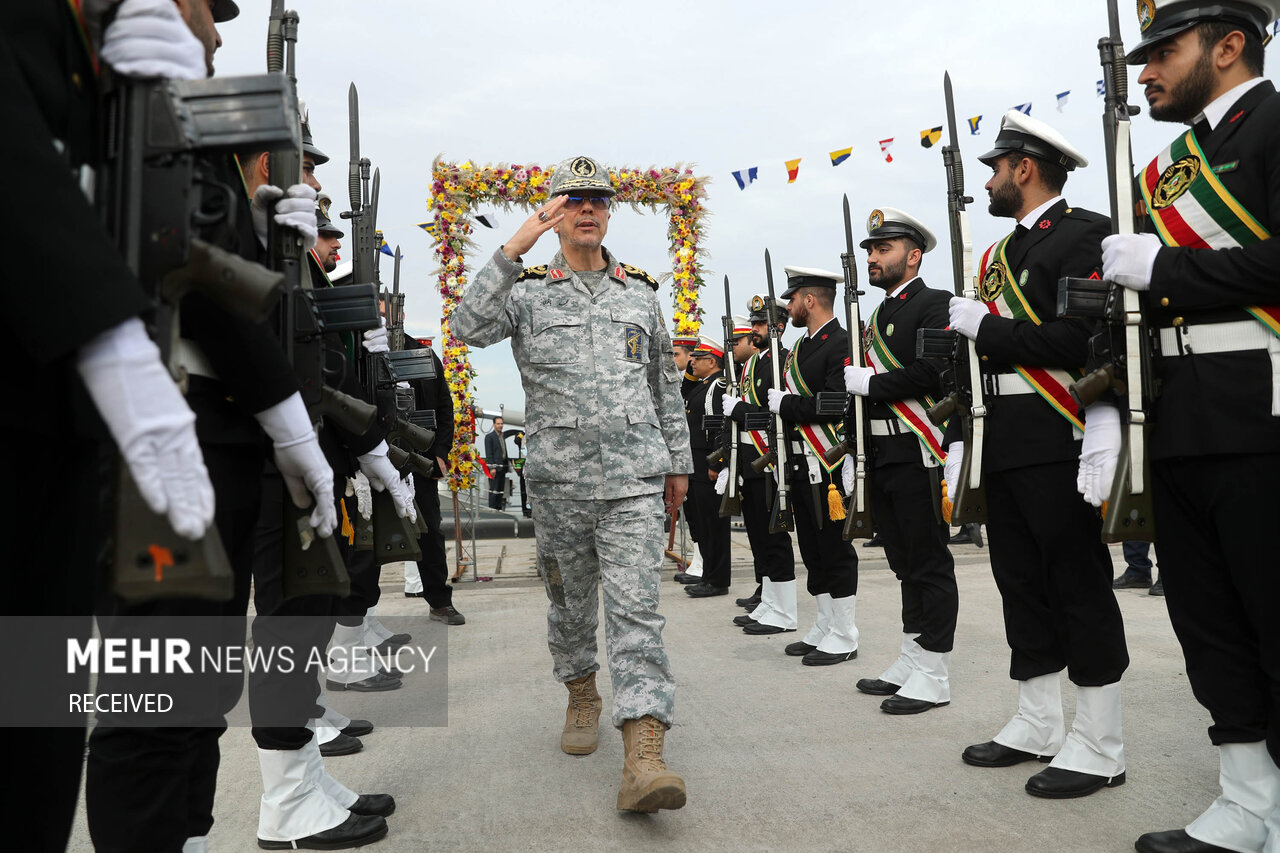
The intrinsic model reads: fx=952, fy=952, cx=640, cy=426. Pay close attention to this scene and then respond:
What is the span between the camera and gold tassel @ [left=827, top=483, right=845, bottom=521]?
17.6 ft

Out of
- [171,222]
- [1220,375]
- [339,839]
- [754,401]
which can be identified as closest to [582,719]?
[339,839]

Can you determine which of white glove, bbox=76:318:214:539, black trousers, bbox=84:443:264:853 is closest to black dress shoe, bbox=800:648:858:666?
black trousers, bbox=84:443:264:853

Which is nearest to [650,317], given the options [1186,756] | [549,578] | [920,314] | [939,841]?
[549,578]

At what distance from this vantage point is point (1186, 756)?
10.9 feet

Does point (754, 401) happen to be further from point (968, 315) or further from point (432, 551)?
point (968, 315)

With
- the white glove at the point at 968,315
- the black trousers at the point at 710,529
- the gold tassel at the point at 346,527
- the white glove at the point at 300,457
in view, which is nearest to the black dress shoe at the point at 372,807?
the gold tassel at the point at 346,527

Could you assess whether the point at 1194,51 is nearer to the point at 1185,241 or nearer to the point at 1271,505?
the point at 1185,241

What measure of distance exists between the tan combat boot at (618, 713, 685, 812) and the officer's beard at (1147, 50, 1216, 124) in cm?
237

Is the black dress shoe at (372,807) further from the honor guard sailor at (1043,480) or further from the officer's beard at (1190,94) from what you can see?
the officer's beard at (1190,94)

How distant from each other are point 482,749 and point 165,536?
259cm

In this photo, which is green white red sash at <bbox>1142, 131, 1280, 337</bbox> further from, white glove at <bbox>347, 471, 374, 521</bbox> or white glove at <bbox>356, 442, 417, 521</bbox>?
white glove at <bbox>347, 471, 374, 521</bbox>

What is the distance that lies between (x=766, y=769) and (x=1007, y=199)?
7.45 feet

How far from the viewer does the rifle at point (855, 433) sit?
4.85 metres

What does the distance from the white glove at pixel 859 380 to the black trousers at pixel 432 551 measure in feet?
9.18
